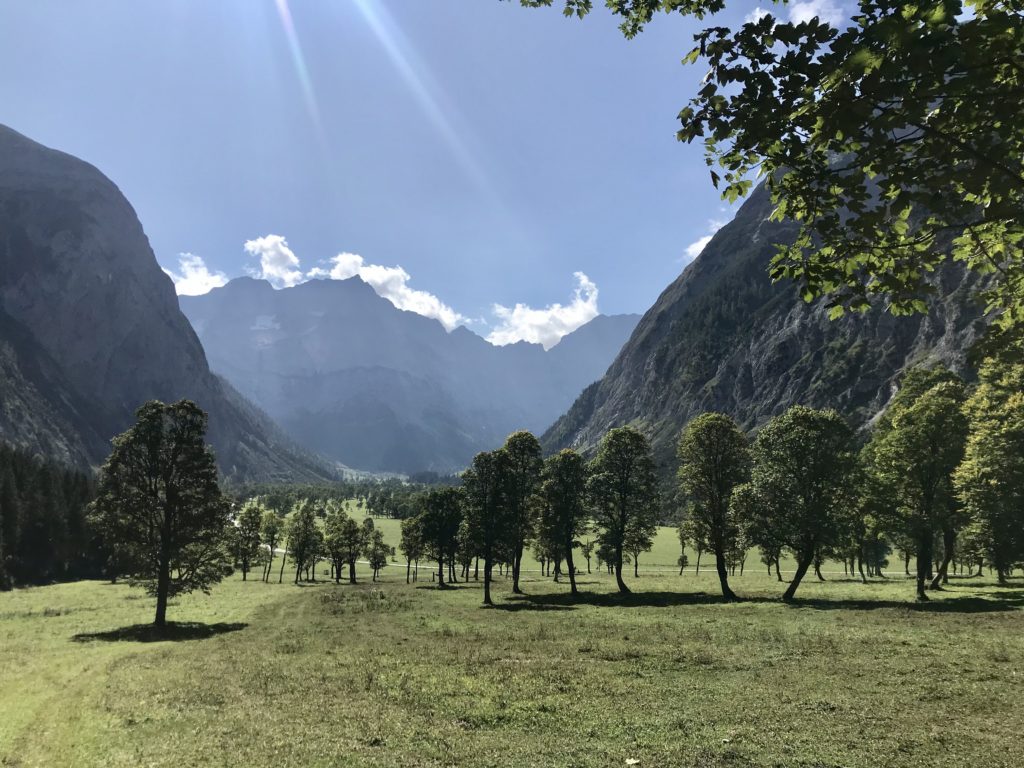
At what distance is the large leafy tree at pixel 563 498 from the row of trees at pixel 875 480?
40.7 feet

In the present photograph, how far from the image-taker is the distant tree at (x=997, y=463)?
34094 mm

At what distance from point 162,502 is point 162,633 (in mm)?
9947

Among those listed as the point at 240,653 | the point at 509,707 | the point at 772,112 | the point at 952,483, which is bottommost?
the point at 240,653

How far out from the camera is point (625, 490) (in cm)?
5569

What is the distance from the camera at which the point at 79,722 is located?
17.8 m

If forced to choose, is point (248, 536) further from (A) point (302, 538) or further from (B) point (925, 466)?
(B) point (925, 466)

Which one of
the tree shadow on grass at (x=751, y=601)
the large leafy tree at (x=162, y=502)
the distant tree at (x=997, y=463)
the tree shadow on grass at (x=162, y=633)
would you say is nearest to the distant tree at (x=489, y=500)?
the tree shadow on grass at (x=751, y=601)

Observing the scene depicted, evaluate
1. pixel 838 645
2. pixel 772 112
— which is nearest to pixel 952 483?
pixel 838 645

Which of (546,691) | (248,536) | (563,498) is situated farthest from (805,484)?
(248,536)

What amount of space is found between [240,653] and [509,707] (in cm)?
1927

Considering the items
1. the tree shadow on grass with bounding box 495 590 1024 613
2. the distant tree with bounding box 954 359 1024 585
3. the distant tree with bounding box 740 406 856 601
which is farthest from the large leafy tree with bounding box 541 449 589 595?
the distant tree with bounding box 954 359 1024 585

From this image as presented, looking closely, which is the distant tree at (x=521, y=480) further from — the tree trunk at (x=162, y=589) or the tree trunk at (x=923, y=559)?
the tree trunk at (x=923, y=559)

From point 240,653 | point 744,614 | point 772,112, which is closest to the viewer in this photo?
point 772,112

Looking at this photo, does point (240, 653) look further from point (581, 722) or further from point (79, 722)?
point (581, 722)
